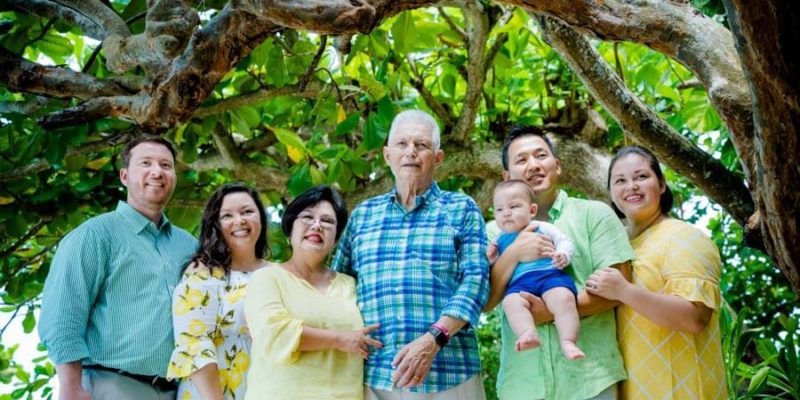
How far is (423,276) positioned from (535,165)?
1.67ft

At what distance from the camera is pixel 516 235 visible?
2691 mm

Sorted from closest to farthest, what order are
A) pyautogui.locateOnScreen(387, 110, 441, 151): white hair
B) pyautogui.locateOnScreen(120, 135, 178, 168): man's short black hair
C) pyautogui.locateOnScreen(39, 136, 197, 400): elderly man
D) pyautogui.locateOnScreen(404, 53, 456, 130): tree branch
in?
pyautogui.locateOnScreen(39, 136, 197, 400): elderly man, pyautogui.locateOnScreen(387, 110, 441, 151): white hair, pyautogui.locateOnScreen(120, 135, 178, 168): man's short black hair, pyautogui.locateOnScreen(404, 53, 456, 130): tree branch

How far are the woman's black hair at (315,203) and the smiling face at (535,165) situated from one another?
543 mm

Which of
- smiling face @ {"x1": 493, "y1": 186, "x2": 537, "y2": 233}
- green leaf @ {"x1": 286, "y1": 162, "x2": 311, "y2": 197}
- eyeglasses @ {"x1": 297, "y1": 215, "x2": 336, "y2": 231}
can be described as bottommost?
eyeglasses @ {"x1": 297, "y1": 215, "x2": 336, "y2": 231}

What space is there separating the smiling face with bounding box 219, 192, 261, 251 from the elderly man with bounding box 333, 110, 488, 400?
0.28 meters

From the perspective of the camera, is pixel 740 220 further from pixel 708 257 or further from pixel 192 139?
pixel 192 139

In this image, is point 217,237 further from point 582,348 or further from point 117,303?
point 582,348

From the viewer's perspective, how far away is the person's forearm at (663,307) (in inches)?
95.7

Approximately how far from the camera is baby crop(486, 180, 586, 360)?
241 centimetres

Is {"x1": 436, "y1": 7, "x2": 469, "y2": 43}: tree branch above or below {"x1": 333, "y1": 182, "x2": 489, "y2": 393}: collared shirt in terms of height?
above

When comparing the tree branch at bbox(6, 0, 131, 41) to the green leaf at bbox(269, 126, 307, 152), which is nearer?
the tree branch at bbox(6, 0, 131, 41)

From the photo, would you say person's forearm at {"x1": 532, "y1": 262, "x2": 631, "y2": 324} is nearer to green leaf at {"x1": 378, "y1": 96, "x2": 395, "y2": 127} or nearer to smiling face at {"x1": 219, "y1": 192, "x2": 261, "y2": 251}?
smiling face at {"x1": 219, "y1": 192, "x2": 261, "y2": 251}

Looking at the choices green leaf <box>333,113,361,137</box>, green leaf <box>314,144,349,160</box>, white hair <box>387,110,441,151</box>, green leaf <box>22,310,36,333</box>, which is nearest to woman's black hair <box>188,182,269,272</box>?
white hair <box>387,110,441,151</box>

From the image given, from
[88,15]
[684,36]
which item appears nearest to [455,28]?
[88,15]
